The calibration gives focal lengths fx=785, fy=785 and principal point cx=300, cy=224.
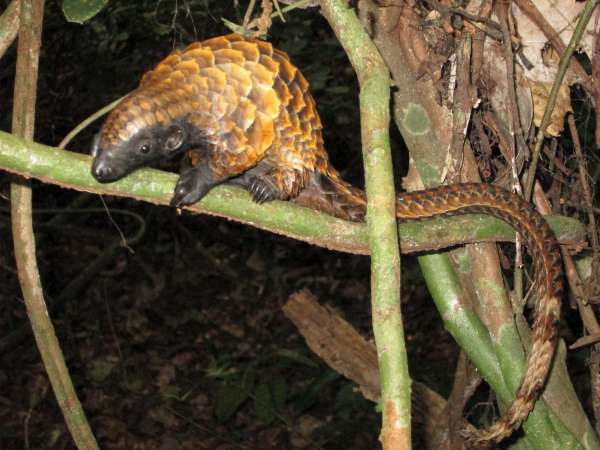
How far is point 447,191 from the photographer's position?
234 cm

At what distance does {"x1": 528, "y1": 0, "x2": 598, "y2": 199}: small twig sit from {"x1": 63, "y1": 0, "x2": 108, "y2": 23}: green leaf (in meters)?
1.36

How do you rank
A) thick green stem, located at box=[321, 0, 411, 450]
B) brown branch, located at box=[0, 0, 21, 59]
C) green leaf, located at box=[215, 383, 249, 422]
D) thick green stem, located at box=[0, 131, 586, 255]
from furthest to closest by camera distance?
green leaf, located at box=[215, 383, 249, 422]
brown branch, located at box=[0, 0, 21, 59]
thick green stem, located at box=[0, 131, 586, 255]
thick green stem, located at box=[321, 0, 411, 450]

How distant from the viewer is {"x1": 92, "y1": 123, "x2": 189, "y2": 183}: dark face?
5.81 feet

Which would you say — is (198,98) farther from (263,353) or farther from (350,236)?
(263,353)

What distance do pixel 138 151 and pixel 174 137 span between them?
0.46 ft

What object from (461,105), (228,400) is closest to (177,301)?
(228,400)

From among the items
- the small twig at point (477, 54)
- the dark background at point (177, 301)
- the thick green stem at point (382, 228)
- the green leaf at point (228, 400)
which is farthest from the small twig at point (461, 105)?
the green leaf at point (228, 400)

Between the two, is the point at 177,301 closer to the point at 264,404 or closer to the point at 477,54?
the point at 264,404

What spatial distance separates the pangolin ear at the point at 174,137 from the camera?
6.61 ft

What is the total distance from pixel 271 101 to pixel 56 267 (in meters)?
4.83

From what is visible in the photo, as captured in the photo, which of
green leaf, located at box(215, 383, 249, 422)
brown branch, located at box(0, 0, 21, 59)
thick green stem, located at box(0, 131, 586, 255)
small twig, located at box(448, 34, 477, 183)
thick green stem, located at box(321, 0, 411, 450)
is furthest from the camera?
green leaf, located at box(215, 383, 249, 422)

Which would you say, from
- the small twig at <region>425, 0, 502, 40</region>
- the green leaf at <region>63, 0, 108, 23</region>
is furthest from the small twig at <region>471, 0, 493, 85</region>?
the green leaf at <region>63, 0, 108, 23</region>

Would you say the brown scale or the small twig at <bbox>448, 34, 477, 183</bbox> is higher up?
the small twig at <bbox>448, 34, 477, 183</bbox>

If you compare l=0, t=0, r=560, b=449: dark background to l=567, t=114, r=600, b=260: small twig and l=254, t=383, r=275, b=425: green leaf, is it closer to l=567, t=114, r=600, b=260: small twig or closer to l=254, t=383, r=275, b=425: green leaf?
l=254, t=383, r=275, b=425: green leaf
